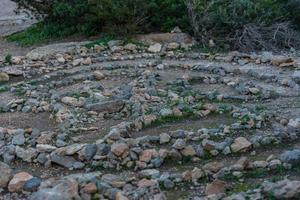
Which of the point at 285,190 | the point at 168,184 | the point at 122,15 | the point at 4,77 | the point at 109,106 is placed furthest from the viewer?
the point at 122,15

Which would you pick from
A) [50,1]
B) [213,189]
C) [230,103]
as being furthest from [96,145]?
[50,1]

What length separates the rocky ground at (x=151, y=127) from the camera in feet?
17.8

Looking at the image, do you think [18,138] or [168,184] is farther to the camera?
[18,138]

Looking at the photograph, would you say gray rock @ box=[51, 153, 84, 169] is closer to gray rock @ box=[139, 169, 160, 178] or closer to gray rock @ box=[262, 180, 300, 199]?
gray rock @ box=[139, 169, 160, 178]

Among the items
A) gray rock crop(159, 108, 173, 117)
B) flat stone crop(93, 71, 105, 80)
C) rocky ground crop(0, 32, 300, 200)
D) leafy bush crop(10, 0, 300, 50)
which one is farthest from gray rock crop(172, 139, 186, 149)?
leafy bush crop(10, 0, 300, 50)

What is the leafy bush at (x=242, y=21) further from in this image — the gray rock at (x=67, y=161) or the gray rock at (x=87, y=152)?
the gray rock at (x=67, y=161)

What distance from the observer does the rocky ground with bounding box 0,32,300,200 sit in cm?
542

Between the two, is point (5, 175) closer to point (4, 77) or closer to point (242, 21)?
point (4, 77)

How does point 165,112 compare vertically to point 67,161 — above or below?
above

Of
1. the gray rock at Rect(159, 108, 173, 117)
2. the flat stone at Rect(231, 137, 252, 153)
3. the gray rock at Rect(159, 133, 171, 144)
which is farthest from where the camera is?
the gray rock at Rect(159, 108, 173, 117)

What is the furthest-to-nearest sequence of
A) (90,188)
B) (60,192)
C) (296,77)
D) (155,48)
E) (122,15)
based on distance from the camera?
1. (122,15)
2. (155,48)
3. (296,77)
4. (90,188)
5. (60,192)

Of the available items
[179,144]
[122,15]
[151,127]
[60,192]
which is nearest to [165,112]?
[151,127]

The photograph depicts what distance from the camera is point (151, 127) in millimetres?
7094

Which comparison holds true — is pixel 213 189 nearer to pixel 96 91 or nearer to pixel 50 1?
pixel 96 91
